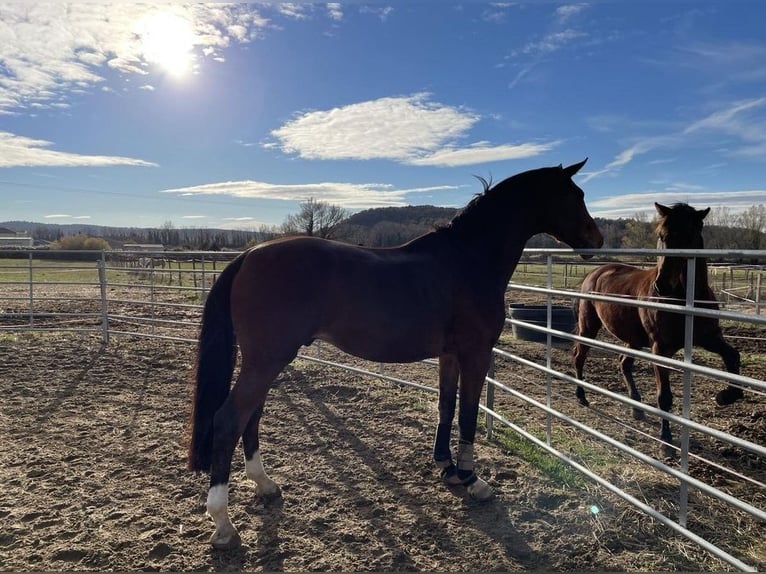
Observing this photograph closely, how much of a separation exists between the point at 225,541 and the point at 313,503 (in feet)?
1.99

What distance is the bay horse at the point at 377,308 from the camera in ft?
8.71

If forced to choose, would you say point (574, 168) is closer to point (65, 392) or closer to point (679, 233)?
point (679, 233)

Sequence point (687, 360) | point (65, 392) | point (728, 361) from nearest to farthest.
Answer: point (687, 360) → point (728, 361) → point (65, 392)

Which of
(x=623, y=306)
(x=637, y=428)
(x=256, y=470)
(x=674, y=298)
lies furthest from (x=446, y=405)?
(x=623, y=306)

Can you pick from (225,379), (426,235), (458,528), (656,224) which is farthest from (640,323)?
(225,379)

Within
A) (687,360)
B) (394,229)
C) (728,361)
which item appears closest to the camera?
(687,360)

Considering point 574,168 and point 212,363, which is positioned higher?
point 574,168

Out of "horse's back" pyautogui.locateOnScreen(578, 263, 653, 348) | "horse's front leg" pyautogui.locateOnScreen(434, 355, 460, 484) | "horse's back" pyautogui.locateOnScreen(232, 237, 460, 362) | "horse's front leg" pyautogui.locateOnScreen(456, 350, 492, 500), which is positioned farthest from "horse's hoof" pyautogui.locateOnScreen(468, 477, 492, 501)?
"horse's back" pyautogui.locateOnScreen(578, 263, 653, 348)

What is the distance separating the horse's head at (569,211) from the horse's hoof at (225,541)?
9.04 feet

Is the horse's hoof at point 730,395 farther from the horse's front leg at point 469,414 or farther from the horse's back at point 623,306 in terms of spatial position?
the horse's front leg at point 469,414

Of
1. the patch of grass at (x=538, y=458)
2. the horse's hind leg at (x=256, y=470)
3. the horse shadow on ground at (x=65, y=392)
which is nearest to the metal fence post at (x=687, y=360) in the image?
the patch of grass at (x=538, y=458)

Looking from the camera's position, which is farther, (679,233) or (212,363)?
(679,233)

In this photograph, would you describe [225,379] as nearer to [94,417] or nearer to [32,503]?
[32,503]

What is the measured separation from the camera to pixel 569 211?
10.9ft
